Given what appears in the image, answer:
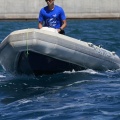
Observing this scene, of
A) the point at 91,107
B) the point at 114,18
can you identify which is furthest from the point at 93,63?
the point at 114,18

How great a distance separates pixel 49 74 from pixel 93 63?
2.78ft

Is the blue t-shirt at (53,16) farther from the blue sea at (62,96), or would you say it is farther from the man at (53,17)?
the blue sea at (62,96)

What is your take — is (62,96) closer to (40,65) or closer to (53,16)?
(40,65)

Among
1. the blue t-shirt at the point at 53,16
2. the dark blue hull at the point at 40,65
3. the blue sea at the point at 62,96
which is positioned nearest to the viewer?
the blue sea at the point at 62,96

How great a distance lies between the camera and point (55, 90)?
34.0 feet

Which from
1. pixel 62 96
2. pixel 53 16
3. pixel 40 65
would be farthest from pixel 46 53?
pixel 62 96

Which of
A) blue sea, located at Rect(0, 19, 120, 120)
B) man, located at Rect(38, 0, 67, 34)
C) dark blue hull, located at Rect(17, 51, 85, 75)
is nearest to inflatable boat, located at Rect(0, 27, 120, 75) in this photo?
dark blue hull, located at Rect(17, 51, 85, 75)

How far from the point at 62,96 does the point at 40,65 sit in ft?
6.72

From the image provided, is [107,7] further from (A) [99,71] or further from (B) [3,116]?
(B) [3,116]

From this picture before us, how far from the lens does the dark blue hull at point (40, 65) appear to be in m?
11.4

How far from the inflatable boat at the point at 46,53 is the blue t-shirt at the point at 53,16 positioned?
504mm

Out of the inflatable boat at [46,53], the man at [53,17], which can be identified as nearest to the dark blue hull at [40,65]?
the inflatable boat at [46,53]

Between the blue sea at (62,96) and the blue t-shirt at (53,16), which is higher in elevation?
the blue t-shirt at (53,16)

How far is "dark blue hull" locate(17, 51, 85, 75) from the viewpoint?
11.4 m
